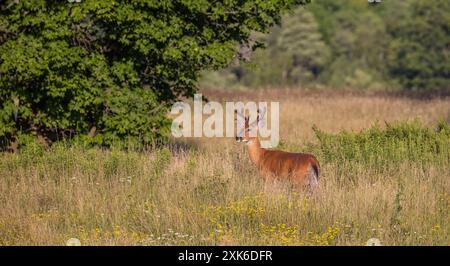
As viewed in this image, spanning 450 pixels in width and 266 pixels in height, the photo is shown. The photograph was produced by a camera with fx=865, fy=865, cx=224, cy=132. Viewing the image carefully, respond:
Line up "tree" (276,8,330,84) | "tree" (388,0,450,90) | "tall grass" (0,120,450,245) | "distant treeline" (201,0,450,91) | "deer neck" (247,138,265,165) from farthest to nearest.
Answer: "tree" (276,8,330,84) → "distant treeline" (201,0,450,91) → "tree" (388,0,450,90) → "deer neck" (247,138,265,165) → "tall grass" (0,120,450,245)

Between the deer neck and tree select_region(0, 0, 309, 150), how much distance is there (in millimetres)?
3906

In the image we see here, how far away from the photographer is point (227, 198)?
39.4ft

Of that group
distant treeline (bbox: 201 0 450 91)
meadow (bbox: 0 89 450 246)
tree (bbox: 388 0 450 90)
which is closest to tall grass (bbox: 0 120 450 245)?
meadow (bbox: 0 89 450 246)

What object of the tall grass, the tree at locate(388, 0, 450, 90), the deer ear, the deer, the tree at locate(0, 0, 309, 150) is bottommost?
the tall grass

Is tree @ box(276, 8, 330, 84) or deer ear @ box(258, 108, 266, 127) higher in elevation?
tree @ box(276, 8, 330, 84)

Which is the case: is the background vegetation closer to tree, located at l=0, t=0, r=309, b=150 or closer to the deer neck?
tree, located at l=0, t=0, r=309, b=150

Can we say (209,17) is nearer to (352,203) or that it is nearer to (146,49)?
(146,49)

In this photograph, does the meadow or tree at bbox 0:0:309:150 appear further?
tree at bbox 0:0:309:150

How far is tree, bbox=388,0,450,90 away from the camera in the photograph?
69.4 m

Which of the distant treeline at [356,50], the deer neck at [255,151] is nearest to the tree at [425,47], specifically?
the distant treeline at [356,50]

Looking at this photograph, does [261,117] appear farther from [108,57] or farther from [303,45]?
[303,45]

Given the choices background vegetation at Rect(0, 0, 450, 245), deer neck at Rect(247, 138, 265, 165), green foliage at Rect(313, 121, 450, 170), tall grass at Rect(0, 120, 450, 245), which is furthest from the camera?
green foliage at Rect(313, 121, 450, 170)

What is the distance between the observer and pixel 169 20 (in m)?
17.1

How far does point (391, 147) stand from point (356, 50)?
7391 cm
